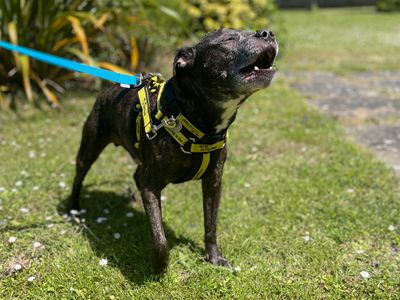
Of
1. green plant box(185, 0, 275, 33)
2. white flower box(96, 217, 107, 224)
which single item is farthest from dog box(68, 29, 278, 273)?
green plant box(185, 0, 275, 33)

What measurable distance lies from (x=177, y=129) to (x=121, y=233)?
1.39 meters

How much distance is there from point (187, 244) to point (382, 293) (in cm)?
145

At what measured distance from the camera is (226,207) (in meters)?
4.18

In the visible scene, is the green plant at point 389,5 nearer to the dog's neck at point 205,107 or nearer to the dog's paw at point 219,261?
the dog's paw at point 219,261

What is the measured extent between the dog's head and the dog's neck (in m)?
0.05

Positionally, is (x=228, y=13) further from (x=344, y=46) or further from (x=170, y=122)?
(x=170, y=122)

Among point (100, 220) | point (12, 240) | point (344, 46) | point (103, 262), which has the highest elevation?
point (103, 262)

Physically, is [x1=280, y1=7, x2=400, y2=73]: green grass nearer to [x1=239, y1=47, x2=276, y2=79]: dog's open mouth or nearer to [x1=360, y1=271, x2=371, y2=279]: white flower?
[x1=360, y1=271, x2=371, y2=279]: white flower

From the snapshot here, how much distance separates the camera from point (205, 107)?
8.95 feet

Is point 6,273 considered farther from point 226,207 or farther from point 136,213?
point 226,207

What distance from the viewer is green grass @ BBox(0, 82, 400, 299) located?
3068mm

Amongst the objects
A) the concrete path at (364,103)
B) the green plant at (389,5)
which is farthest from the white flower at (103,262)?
the green plant at (389,5)

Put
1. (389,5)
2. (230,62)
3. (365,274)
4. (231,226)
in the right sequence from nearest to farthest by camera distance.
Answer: (230,62) → (365,274) → (231,226) → (389,5)

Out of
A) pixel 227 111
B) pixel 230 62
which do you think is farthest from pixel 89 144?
pixel 230 62
